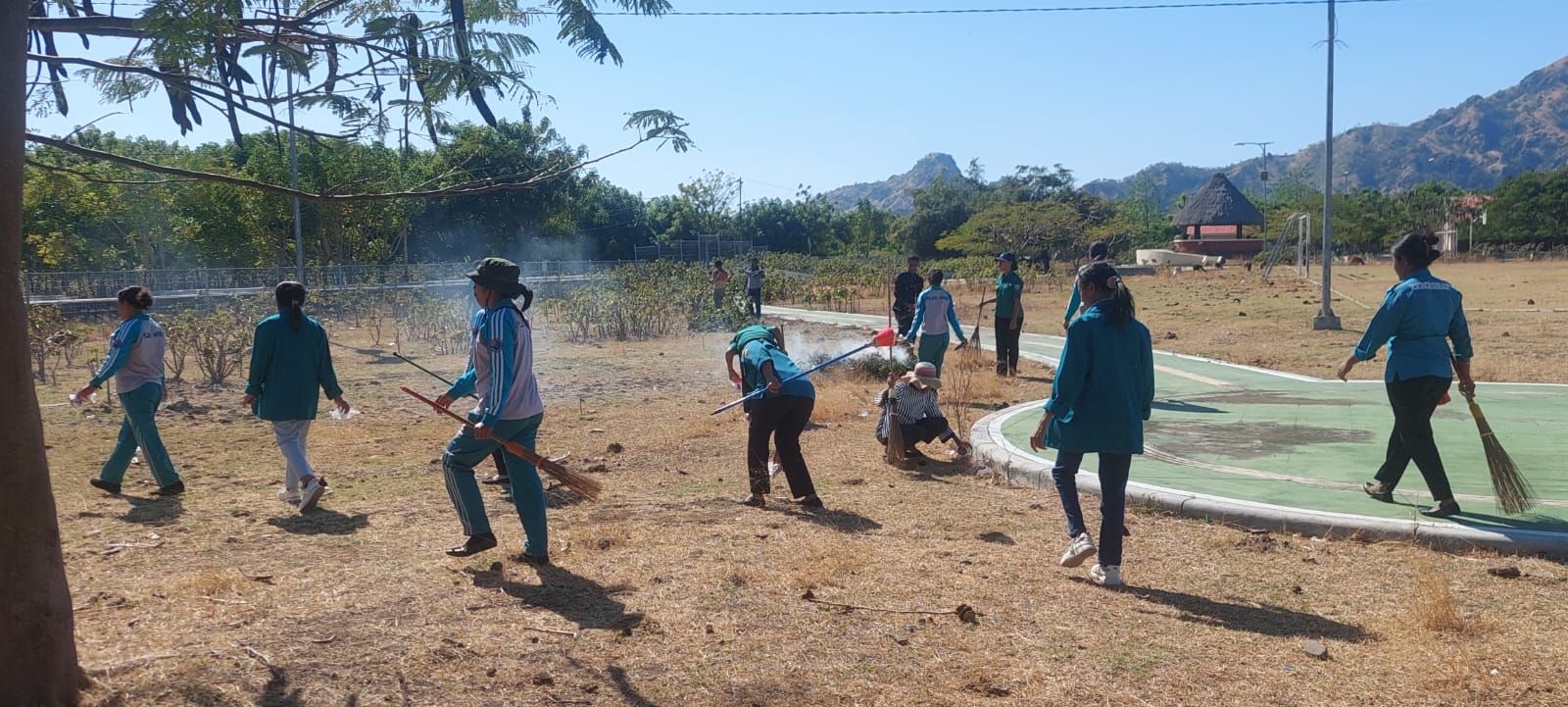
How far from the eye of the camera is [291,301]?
24.9 feet

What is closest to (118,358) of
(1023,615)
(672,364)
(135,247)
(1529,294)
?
(1023,615)

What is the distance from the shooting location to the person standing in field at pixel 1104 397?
17.9ft

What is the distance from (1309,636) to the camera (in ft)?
15.8

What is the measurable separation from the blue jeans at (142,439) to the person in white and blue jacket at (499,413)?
10.9 ft

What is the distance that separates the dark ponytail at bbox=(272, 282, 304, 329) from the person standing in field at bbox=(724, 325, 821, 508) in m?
2.85

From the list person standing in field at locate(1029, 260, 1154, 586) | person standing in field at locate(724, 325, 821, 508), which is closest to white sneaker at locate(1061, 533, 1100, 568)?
person standing in field at locate(1029, 260, 1154, 586)

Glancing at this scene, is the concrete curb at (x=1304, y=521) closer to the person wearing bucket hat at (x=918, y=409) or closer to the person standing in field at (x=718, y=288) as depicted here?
the person wearing bucket hat at (x=918, y=409)

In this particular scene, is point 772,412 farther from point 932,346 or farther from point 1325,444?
point 932,346

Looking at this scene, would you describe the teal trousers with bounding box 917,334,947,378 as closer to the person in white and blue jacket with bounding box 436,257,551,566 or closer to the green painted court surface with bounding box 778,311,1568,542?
the green painted court surface with bounding box 778,311,1568,542

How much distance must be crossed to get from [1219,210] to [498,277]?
255 feet

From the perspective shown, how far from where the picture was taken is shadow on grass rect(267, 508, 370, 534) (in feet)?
22.9

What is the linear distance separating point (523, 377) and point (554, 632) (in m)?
1.40

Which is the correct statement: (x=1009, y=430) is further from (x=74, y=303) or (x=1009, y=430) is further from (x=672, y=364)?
(x=74, y=303)

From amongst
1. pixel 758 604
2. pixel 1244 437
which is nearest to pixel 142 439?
pixel 758 604
